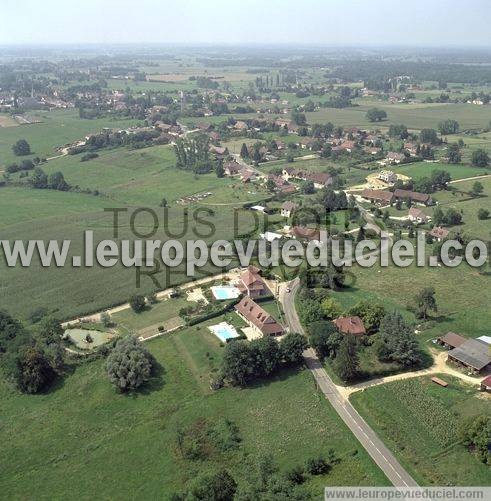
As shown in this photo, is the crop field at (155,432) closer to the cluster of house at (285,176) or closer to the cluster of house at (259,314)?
the cluster of house at (259,314)

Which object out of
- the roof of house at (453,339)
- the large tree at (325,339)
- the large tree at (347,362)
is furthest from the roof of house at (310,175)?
the large tree at (347,362)

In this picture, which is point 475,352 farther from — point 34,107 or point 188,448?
point 34,107

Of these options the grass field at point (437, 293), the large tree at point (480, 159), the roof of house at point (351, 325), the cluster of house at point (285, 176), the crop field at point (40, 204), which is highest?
the large tree at point (480, 159)

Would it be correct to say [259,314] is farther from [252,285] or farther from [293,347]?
[293,347]

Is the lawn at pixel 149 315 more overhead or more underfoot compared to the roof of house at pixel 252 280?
more underfoot

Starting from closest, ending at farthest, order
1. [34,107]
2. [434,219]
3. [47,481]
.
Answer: [47,481]
[434,219]
[34,107]

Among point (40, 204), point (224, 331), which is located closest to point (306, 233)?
point (224, 331)

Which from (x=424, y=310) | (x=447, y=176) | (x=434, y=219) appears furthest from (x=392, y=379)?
(x=447, y=176)
